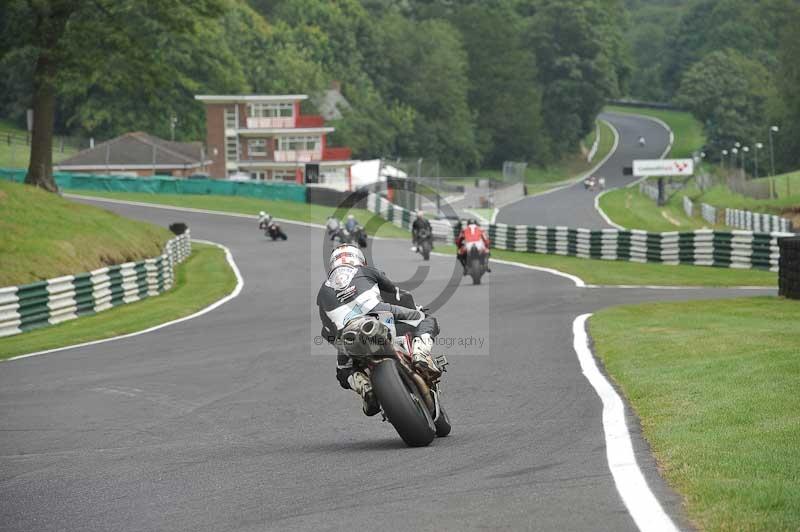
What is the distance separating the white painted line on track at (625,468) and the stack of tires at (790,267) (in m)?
9.02

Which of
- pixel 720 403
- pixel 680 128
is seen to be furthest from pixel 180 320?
pixel 680 128

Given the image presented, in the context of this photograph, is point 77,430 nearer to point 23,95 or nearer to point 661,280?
point 661,280

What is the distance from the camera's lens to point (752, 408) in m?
9.44

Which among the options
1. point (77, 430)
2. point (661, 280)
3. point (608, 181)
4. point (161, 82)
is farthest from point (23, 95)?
point (77, 430)

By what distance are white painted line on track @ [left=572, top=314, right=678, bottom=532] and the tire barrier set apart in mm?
44516

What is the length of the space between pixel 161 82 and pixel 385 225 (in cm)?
1881

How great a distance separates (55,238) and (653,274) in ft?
48.8

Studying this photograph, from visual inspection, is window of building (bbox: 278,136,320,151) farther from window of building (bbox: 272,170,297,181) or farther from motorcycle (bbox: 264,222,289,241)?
motorcycle (bbox: 264,222,289,241)

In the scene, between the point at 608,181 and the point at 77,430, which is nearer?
the point at 77,430

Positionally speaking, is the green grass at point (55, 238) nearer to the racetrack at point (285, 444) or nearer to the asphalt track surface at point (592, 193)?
the racetrack at point (285, 444)

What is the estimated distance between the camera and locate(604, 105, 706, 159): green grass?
15225cm

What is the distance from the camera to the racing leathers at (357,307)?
9.30 m

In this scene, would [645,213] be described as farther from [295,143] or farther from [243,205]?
[295,143]

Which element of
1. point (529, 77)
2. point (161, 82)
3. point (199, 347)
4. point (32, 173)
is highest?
point (529, 77)
